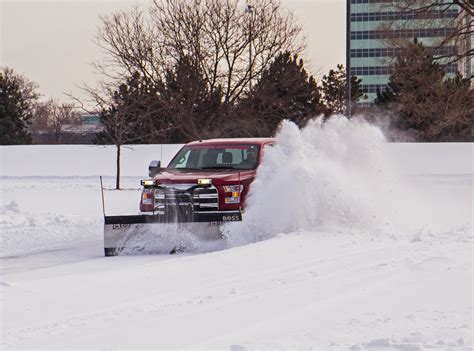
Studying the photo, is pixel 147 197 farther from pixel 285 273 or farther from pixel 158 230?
pixel 285 273

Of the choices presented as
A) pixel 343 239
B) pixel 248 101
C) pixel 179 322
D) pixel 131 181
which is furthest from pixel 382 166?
pixel 248 101

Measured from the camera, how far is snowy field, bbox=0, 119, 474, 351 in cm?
571

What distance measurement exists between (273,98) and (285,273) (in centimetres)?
3874

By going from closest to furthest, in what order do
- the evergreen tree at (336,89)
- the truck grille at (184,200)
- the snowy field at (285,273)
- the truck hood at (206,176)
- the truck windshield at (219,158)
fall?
1. the snowy field at (285,273)
2. the truck grille at (184,200)
3. the truck hood at (206,176)
4. the truck windshield at (219,158)
5. the evergreen tree at (336,89)

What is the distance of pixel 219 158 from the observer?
13.1 m

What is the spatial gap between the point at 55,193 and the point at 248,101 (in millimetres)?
21802

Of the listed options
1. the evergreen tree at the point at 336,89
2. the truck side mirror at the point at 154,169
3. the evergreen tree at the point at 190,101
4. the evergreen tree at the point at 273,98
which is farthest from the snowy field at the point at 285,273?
the evergreen tree at the point at 336,89

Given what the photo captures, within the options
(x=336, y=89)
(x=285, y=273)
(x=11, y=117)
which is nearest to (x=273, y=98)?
(x=336, y=89)

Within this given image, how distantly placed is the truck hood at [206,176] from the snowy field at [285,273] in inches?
9.4

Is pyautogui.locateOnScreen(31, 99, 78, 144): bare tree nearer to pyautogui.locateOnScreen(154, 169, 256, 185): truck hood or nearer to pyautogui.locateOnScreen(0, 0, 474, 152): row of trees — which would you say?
pyautogui.locateOnScreen(0, 0, 474, 152): row of trees

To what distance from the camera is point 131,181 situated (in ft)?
109

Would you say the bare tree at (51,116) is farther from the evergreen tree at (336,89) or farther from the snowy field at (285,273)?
the snowy field at (285,273)

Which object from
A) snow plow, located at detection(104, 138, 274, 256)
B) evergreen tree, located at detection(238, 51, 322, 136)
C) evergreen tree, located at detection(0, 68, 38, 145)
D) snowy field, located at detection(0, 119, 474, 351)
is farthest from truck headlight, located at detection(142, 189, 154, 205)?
evergreen tree, located at detection(0, 68, 38, 145)

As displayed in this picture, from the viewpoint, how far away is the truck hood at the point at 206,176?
11891 millimetres
